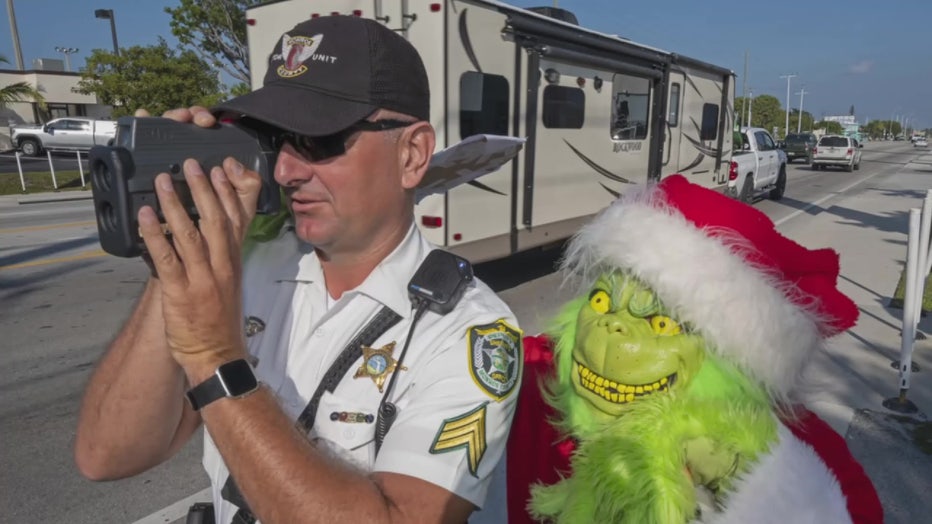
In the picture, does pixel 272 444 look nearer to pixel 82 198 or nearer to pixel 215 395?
pixel 215 395

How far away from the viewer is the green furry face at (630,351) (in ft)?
4.98

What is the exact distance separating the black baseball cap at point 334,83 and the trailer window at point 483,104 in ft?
14.6

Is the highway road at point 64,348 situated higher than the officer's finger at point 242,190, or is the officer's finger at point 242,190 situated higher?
the officer's finger at point 242,190

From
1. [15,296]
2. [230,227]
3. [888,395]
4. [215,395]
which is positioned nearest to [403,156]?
[230,227]

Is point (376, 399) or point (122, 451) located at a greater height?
point (376, 399)

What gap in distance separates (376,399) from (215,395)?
345 millimetres

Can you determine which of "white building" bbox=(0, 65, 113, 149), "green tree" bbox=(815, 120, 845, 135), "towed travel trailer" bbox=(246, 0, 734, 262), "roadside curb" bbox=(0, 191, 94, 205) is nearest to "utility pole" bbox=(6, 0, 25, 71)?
"white building" bbox=(0, 65, 113, 149)

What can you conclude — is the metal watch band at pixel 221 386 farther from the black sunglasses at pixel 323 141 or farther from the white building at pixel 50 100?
the white building at pixel 50 100

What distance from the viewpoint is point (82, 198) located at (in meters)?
15.2

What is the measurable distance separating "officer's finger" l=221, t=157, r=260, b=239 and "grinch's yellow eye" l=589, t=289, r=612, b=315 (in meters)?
0.94

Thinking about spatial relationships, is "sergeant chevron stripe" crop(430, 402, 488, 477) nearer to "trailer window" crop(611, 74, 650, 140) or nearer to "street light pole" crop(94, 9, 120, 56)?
"trailer window" crop(611, 74, 650, 140)

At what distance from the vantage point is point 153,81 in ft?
67.8

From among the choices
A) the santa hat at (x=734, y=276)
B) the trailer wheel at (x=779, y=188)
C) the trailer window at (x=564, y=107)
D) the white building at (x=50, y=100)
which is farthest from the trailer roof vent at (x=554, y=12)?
the white building at (x=50, y=100)

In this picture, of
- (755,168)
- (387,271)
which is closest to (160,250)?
(387,271)
